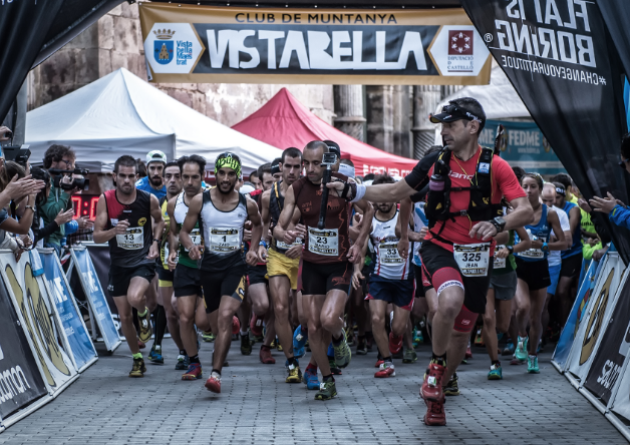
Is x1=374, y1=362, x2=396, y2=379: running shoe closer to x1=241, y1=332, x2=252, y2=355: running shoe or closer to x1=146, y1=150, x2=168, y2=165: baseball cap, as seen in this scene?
x1=241, y1=332, x2=252, y2=355: running shoe

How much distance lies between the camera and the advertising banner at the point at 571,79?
7.54 metres

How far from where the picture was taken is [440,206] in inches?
260

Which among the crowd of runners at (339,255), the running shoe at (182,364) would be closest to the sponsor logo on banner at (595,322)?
the crowd of runners at (339,255)

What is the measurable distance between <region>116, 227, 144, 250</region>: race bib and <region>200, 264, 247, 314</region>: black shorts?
1489mm

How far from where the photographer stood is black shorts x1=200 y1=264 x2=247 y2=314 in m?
8.48

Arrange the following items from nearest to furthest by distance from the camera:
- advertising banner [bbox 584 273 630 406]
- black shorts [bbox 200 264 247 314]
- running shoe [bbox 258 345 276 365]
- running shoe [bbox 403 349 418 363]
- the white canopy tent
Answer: advertising banner [bbox 584 273 630 406] → black shorts [bbox 200 264 247 314] → running shoe [bbox 258 345 276 365] → running shoe [bbox 403 349 418 363] → the white canopy tent

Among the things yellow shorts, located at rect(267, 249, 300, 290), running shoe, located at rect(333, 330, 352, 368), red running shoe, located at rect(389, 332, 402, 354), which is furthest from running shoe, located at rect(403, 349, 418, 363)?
running shoe, located at rect(333, 330, 352, 368)

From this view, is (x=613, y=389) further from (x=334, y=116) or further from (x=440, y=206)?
(x=334, y=116)

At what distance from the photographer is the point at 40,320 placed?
8.40 meters

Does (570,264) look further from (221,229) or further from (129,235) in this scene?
(129,235)

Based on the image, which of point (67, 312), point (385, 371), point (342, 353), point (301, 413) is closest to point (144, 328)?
point (67, 312)

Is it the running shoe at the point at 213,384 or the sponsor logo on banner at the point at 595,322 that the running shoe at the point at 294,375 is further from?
the sponsor logo on banner at the point at 595,322

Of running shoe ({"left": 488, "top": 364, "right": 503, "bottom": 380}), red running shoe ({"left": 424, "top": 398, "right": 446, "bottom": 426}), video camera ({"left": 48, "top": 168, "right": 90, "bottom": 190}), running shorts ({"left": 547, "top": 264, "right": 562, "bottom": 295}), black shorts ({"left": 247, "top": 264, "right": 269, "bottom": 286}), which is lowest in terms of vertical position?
running shoe ({"left": 488, "top": 364, "right": 503, "bottom": 380})

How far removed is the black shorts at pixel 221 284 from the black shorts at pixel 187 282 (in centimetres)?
32
